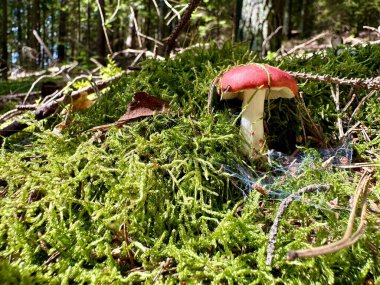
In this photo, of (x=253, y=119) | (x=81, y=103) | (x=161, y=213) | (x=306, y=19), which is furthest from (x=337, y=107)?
(x=306, y=19)

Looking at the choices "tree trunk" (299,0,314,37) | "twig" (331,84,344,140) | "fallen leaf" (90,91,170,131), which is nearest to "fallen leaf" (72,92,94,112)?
"fallen leaf" (90,91,170,131)

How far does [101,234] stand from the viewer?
1.10 m

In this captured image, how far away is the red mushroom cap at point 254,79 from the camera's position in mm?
1307

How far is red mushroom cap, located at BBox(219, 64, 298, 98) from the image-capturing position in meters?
1.31

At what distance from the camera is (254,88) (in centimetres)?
132

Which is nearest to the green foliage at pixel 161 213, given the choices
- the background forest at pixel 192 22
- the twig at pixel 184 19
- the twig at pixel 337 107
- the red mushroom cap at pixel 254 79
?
the red mushroom cap at pixel 254 79

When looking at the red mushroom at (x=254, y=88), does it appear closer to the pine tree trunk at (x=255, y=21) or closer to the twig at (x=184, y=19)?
the twig at (x=184, y=19)

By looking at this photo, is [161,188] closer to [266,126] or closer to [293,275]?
[293,275]

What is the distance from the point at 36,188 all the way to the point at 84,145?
0.27 meters

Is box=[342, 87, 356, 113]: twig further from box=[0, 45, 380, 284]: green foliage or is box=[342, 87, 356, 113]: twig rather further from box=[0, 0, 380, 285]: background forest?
box=[0, 45, 380, 284]: green foliage

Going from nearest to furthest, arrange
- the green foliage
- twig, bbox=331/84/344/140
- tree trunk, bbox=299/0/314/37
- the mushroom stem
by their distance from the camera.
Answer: the green foliage → the mushroom stem → twig, bbox=331/84/344/140 → tree trunk, bbox=299/0/314/37

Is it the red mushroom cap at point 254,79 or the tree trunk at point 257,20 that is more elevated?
the tree trunk at point 257,20

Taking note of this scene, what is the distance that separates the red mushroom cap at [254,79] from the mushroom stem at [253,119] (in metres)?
0.13

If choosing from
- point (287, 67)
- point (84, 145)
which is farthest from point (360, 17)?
point (84, 145)
